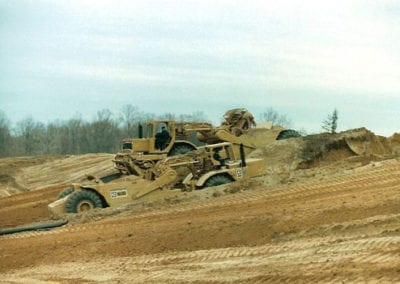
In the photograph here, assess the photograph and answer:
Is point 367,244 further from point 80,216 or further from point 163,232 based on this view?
point 80,216

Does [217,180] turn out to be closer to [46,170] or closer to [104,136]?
[46,170]

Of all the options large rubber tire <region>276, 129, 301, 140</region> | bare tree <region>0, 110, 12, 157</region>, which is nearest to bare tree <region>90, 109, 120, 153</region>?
bare tree <region>0, 110, 12, 157</region>

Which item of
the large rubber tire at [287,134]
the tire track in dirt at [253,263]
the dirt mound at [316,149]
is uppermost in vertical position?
the large rubber tire at [287,134]

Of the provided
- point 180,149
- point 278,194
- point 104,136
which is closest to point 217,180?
point 278,194

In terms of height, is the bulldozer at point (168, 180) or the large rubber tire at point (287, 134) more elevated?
the large rubber tire at point (287, 134)

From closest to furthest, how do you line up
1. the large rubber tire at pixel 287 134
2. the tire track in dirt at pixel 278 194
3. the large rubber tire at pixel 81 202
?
the tire track in dirt at pixel 278 194 < the large rubber tire at pixel 81 202 < the large rubber tire at pixel 287 134

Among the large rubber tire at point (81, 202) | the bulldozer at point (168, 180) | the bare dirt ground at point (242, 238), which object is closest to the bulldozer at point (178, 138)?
the bulldozer at point (168, 180)

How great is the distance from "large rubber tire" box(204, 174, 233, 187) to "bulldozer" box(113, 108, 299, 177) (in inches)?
84.9

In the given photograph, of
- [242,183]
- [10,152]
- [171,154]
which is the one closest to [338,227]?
[242,183]

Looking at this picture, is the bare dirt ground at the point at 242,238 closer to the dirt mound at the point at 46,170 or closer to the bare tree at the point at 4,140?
the dirt mound at the point at 46,170

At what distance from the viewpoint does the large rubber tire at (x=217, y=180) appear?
21.2 metres

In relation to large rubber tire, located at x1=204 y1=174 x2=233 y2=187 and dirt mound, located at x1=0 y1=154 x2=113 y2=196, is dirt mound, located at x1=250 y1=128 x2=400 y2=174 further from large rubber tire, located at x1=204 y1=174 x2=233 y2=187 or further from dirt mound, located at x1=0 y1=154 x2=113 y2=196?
dirt mound, located at x1=0 y1=154 x2=113 y2=196

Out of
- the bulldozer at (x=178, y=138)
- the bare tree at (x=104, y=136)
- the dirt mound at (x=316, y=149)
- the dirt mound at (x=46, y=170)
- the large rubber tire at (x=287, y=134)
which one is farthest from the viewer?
the bare tree at (x=104, y=136)

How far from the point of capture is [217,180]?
21375mm
